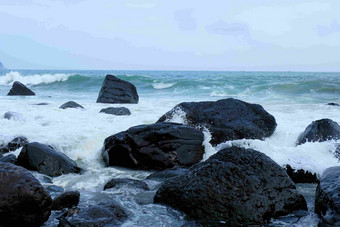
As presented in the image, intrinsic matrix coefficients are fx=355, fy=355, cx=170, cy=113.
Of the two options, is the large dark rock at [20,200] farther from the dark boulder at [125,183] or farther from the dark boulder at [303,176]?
the dark boulder at [303,176]

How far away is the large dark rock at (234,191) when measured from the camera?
3635 mm

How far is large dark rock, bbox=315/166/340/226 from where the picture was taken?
341 cm

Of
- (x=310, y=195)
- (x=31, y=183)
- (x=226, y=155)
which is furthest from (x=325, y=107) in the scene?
(x=31, y=183)

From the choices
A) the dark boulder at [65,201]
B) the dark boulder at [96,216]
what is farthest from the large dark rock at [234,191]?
the dark boulder at [65,201]

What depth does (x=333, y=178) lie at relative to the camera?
3941 mm

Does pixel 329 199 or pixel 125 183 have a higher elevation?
pixel 329 199

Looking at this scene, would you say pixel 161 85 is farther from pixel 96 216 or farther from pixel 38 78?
pixel 96 216

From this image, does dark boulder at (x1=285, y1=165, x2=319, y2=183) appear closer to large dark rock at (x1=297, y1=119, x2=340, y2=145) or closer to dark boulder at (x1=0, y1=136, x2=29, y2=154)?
large dark rock at (x1=297, y1=119, x2=340, y2=145)

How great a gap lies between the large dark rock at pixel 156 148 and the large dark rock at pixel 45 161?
777 millimetres

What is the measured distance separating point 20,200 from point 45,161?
2.28 metres

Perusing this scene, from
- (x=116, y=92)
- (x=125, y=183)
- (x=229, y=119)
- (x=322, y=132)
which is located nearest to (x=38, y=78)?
(x=116, y=92)

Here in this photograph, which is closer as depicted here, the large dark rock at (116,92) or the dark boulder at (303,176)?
the dark boulder at (303,176)

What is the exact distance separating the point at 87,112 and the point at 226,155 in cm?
701

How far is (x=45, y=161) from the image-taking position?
18.2ft
